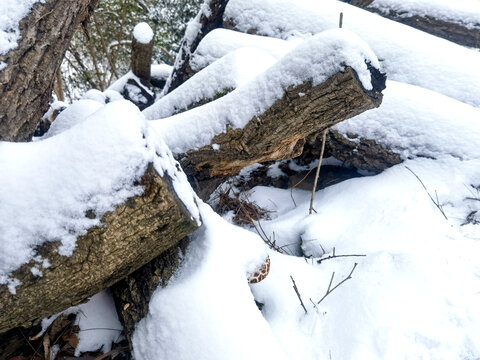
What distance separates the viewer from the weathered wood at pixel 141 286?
1228mm

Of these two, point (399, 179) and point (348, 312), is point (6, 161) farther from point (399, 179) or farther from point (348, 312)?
point (399, 179)

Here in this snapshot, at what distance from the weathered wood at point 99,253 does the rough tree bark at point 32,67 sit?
63 cm

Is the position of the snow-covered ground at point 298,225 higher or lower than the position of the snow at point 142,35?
lower

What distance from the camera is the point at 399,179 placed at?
2.09m

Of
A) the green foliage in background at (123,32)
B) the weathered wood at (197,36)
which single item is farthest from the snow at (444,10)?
the green foliage in background at (123,32)

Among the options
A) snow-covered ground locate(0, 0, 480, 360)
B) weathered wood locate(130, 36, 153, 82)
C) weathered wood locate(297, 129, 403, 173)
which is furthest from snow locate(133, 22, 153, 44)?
weathered wood locate(297, 129, 403, 173)

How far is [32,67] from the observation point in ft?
4.34

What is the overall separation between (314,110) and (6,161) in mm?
1225

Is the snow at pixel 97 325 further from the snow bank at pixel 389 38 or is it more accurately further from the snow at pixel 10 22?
the snow bank at pixel 389 38

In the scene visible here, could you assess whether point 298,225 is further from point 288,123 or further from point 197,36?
point 197,36

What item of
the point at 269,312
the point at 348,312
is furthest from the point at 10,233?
the point at 348,312

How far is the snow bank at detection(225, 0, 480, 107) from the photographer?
9.00 feet

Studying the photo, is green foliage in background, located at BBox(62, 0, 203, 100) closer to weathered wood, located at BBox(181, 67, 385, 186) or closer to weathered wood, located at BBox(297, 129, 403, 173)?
weathered wood, located at BBox(297, 129, 403, 173)

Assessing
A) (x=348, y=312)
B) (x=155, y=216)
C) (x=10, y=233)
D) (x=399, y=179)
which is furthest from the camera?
(x=399, y=179)
